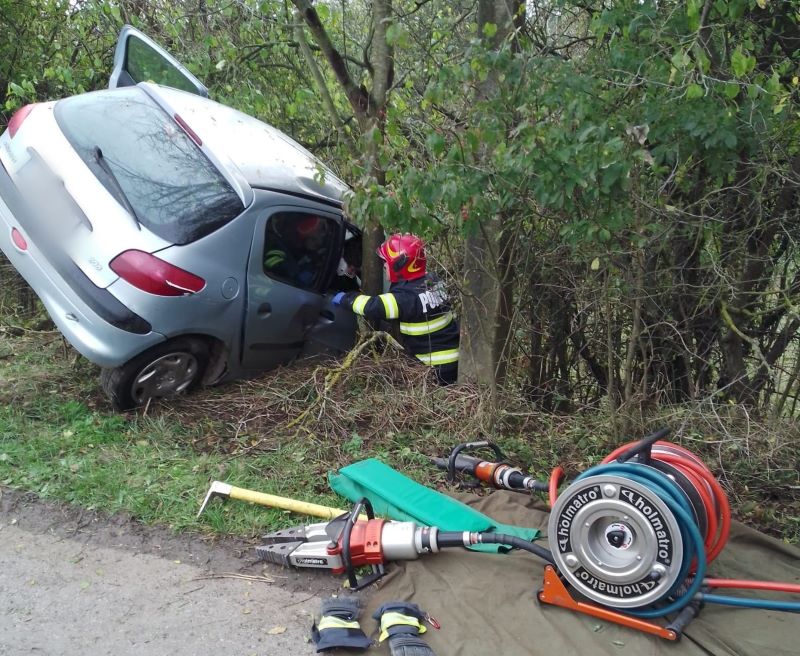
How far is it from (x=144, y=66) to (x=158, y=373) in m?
2.96

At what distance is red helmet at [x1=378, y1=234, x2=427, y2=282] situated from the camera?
5.38m

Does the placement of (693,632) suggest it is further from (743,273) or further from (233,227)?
(233,227)

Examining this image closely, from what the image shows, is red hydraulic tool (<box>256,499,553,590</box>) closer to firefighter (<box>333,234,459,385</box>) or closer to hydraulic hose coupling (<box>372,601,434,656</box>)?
hydraulic hose coupling (<box>372,601,434,656</box>)

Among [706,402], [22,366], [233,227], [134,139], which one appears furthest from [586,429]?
[22,366]

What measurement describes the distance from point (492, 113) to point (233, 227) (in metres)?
1.87

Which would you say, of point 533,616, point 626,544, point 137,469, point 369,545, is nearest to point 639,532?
point 626,544

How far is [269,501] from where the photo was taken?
3.74 meters

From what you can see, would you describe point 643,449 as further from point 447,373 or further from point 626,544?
point 447,373

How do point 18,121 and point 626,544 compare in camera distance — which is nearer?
point 626,544

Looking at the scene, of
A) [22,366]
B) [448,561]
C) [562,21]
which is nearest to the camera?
[448,561]

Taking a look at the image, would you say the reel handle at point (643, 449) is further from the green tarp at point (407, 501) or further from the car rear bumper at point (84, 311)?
the car rear bumper at point (84, 311)

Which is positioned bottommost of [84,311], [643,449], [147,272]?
[643,449]

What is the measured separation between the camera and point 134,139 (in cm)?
468

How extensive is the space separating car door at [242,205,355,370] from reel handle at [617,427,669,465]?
111 inches
